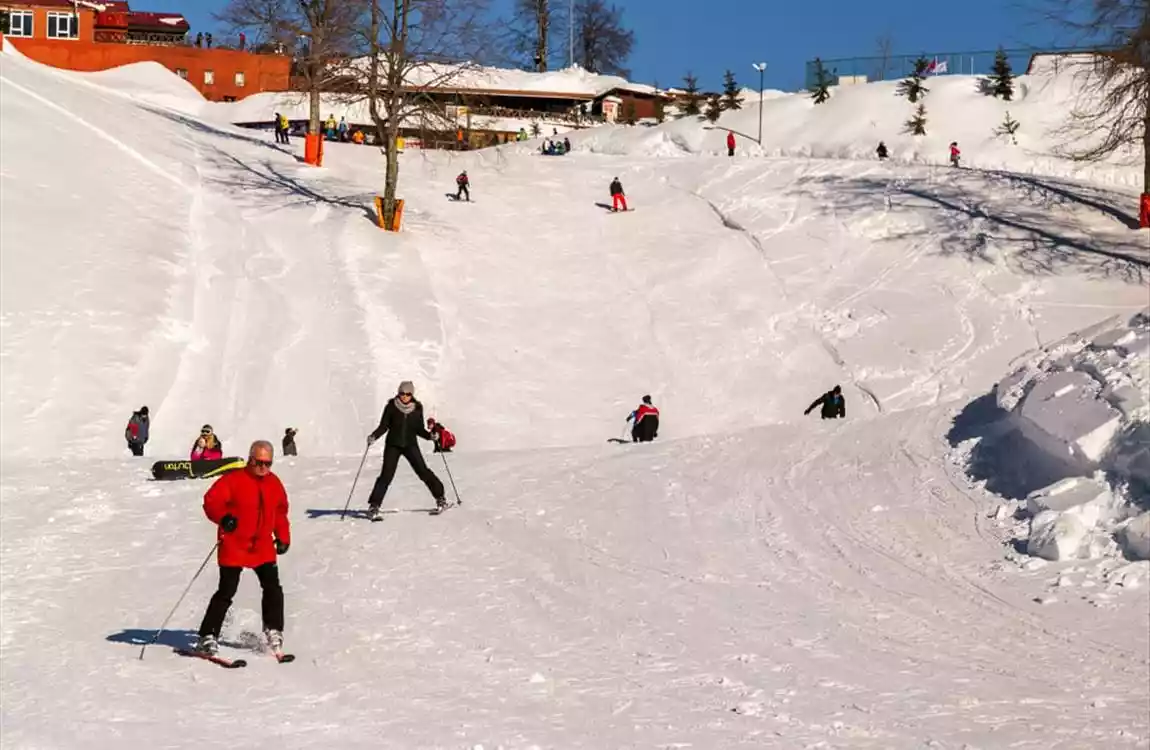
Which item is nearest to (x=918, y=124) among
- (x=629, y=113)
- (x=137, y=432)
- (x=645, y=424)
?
(x=629, y=113)

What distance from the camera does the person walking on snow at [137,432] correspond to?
2017cm

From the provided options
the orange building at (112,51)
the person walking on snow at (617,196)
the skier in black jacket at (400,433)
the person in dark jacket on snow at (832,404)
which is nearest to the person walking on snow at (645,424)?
the person in dark jacket on snow at (832,404)

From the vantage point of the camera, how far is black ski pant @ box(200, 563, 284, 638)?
8.46 metres

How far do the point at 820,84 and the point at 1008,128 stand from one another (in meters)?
9.57

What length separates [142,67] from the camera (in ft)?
211

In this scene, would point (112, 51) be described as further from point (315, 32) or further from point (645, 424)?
point (645, 424)

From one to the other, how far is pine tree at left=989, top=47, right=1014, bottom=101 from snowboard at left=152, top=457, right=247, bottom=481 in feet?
143

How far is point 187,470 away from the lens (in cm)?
1606

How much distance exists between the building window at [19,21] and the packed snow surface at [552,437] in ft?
71.1

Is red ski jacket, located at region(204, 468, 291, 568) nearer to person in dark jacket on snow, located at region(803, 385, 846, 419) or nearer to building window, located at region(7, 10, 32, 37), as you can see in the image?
person in dark jacket on snow, located at region(803, 385, 846, 419)

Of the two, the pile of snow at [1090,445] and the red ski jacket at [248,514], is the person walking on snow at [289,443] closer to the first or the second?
the pile of snow at [1090,445]

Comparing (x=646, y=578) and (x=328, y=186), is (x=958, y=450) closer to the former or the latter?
(x=646, y=578)

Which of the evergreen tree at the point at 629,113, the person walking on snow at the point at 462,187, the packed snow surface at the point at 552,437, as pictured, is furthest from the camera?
the evergreen tree at the point at 629,113

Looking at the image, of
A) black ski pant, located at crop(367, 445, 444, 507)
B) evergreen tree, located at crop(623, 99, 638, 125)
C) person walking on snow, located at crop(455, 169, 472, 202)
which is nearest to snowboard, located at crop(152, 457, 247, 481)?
black ski pant, located at crop(367, 445, 444, 507)
